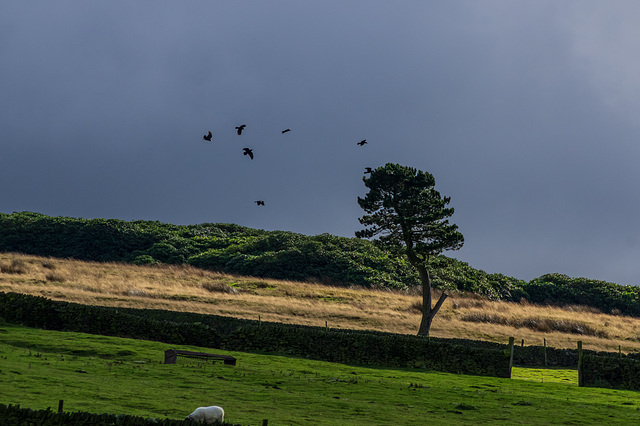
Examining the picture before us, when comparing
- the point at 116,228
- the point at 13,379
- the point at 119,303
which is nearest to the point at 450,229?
the point at 119,303

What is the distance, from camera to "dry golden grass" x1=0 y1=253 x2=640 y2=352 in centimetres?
5688

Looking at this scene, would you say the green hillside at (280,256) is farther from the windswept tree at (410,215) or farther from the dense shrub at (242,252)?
the windswept tree at (410,215)

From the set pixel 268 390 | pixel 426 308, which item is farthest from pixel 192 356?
pixel 426 308

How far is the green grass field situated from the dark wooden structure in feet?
1.59

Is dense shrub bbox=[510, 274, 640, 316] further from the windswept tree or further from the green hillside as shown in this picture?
the windswept tree

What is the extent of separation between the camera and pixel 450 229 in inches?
2079

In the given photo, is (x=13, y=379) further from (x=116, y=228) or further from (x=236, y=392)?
(x=116, y=228)

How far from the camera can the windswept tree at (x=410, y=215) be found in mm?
52406

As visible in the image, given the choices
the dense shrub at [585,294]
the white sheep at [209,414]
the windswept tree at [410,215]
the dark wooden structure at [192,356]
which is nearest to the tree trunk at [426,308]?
the windswept tree at [410,215]

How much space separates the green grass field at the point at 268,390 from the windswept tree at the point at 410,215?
1808cm

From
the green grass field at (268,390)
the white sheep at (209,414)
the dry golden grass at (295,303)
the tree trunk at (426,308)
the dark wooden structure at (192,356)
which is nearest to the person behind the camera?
the white sheep at (209,414)

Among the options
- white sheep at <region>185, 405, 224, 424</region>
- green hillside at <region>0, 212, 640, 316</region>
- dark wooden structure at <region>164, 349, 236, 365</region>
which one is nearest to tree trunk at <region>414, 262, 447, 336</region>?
dark wooden structure at <region>164, 349, 236, 365</region>

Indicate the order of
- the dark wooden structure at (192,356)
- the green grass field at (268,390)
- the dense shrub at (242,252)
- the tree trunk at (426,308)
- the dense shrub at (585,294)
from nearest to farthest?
the green grass field at (268,390) < the dark wooden structure at (192,356) < the tree trunk at (426,308) < the dense shrub at (242,252) < the dense shrub at (585,294)

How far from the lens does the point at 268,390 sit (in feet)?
78.7
